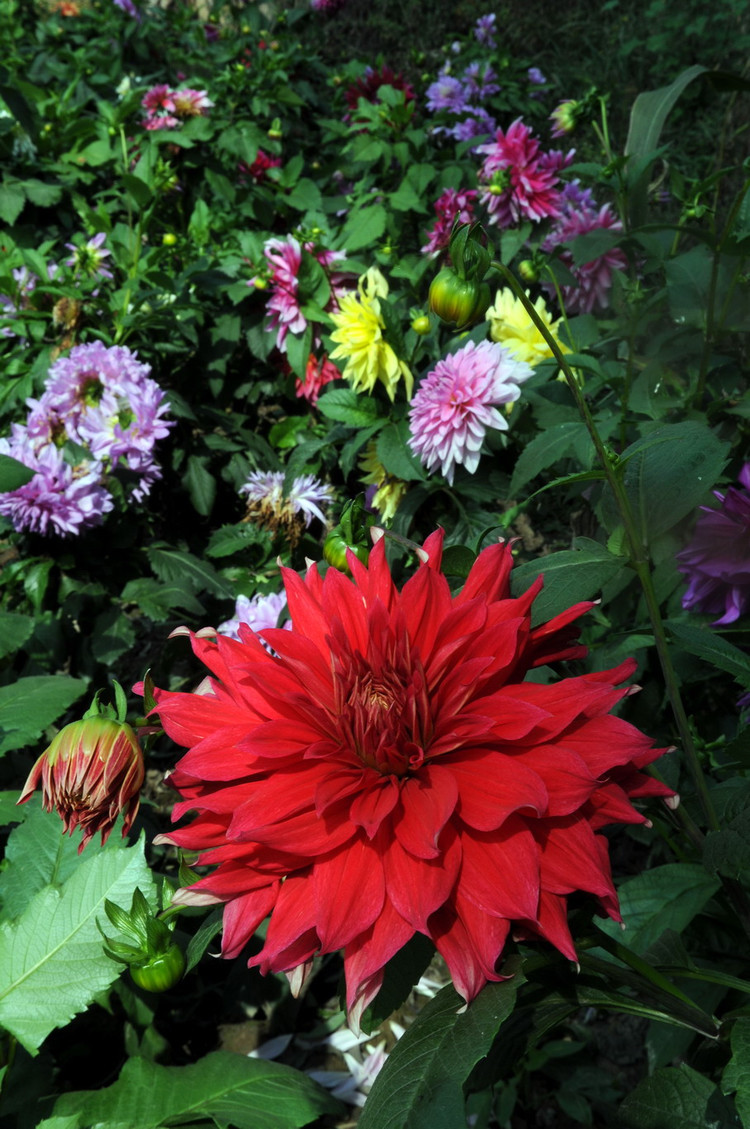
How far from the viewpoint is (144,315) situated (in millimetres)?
1716

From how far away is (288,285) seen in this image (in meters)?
1.71

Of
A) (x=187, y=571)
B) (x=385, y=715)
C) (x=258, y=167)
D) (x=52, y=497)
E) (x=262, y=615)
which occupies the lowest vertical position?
(x=187, y=571)

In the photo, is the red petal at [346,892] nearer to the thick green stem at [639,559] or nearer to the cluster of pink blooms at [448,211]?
the thick green stem at [639,559]

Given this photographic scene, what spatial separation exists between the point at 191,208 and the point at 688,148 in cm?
244

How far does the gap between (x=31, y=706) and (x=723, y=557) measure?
81 cm

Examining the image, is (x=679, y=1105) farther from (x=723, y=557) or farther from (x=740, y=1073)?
(x=723, y=557)

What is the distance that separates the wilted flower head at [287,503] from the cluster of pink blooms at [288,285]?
1.07 feet

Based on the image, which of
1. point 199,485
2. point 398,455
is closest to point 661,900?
point 398,455

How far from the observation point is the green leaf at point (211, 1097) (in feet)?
2.99

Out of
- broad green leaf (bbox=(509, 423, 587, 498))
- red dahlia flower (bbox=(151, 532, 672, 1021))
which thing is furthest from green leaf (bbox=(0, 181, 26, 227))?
red dahlia flower (bbox=(151, 532, 672, 1021))

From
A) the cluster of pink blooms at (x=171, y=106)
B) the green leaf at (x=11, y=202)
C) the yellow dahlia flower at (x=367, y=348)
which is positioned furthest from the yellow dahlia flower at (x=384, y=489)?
the cluster of pink blooms at (x=171, y=106)

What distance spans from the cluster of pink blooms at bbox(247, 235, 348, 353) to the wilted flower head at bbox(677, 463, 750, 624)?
101 centimetres

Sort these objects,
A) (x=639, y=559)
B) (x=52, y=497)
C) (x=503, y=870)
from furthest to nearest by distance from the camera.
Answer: (x=52, y=497) < (x=639, y=559) < (x=503, y=870)

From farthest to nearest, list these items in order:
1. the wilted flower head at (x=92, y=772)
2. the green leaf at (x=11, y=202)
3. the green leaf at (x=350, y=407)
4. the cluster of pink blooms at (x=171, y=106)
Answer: the cluster of pink blooms at (x=171, y=106), the green leaf at (x=11, y=202), the green leaf at (x=350, y=407), the wilted flower head at (x=92, y=772)
